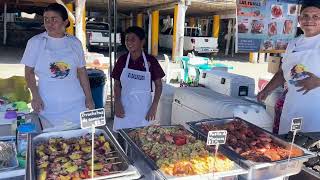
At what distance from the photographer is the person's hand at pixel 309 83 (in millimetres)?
2355

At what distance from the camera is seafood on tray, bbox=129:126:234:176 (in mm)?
1585

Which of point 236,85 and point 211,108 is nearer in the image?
point 211,108

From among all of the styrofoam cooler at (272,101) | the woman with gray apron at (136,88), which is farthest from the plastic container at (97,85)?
the styrofoam cooler at (272,101)

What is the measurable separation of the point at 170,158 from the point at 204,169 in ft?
0.60

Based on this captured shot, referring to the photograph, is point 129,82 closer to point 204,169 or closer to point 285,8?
point 204,169

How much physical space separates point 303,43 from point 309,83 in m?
0.35

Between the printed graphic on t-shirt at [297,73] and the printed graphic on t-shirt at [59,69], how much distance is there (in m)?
1.77

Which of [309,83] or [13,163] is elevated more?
[309,83]

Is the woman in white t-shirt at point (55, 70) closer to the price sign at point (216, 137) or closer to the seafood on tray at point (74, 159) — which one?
the seafood on tray at point (74, 159)

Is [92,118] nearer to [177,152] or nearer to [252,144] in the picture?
[177,152]

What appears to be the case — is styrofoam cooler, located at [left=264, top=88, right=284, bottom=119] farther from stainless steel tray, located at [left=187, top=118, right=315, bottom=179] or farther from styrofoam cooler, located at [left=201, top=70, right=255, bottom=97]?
stainless steel tray, located at [left=187, top=118, right=315, bottom=179]

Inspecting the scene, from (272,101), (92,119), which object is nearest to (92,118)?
(92,119)

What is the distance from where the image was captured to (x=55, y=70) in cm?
252

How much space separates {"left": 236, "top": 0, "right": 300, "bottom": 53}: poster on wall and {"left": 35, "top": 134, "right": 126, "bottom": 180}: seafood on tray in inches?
101
